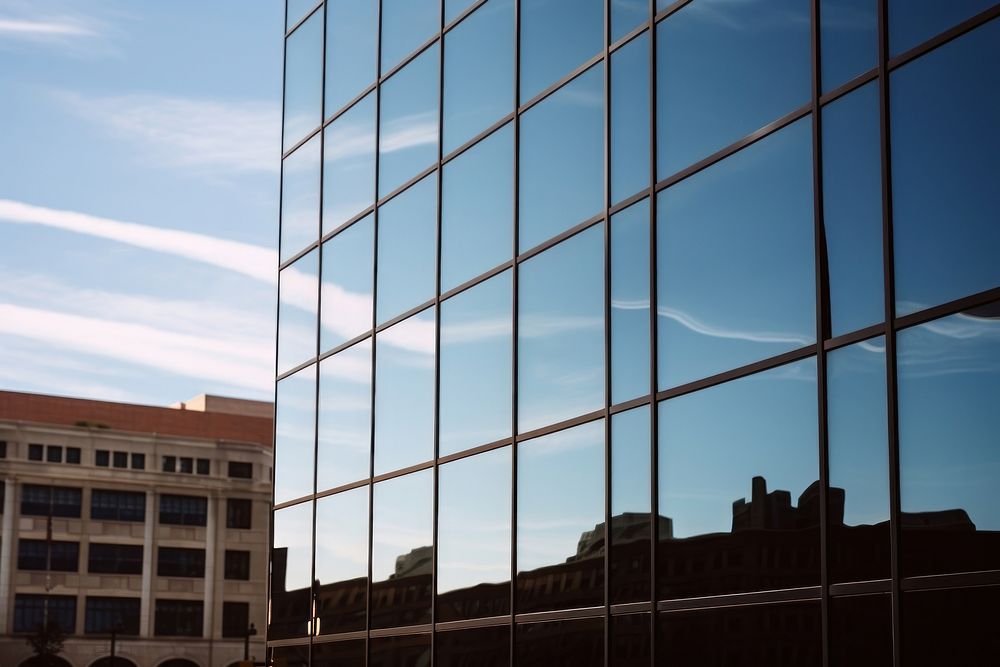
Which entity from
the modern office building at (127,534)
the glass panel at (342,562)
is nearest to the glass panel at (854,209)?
the glass panel at (342,562)

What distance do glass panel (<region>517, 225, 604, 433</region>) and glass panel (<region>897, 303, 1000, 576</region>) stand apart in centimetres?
502

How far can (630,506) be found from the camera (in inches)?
610

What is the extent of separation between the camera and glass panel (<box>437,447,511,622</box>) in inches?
713

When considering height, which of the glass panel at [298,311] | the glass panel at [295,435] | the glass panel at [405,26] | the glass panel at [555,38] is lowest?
the glass panel at [295,435]

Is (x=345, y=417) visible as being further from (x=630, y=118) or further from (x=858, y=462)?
(x=858, y=462)

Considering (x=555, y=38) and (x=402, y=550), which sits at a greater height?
(x=555, y=38)

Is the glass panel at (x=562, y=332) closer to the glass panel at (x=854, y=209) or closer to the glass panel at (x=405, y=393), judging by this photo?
the glass panel at (x=405, y=393)

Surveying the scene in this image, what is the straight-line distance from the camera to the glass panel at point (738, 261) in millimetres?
13422

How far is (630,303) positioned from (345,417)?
8331 millimetres

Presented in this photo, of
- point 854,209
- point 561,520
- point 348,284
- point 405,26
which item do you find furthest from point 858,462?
point 405,26

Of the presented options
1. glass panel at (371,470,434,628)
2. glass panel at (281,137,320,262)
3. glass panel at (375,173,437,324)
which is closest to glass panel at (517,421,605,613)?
glass panel at (371,470,434,628)

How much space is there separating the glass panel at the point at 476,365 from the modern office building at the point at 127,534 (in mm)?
85671

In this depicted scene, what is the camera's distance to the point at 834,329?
1283 cm

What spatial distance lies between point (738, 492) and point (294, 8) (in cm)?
1669
